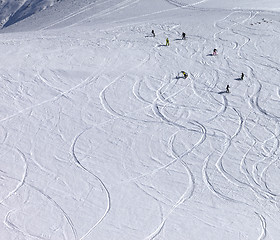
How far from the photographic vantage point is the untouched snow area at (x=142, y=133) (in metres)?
13.3

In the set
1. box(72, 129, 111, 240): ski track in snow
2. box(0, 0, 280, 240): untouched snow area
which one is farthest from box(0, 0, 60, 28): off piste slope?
box(72, 129, 111, 240): ski track in snow

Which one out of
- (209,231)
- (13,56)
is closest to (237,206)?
(209,231)

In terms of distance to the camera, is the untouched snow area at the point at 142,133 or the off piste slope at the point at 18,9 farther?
the off piste slope at the point at 18,9

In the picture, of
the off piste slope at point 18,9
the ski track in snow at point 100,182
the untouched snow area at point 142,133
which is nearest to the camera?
the ski track in snow at point 100,182

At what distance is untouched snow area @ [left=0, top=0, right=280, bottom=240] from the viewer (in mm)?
13289

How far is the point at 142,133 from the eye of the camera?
683 inches

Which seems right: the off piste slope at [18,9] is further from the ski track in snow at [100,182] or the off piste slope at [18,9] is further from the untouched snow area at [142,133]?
the ski track in snow at [100,182]

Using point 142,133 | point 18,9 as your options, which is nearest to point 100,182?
point 142,133

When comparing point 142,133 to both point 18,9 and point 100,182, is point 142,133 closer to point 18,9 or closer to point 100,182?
point 100,182

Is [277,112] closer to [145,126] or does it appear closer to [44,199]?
[145,126]

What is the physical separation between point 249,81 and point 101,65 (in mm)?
7904

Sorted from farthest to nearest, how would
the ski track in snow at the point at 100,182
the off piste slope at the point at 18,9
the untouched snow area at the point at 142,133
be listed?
the off piste slope at the point at 18,9, the untouched snow area at the point at 142,133, the ski track in snow at the point at 100,182

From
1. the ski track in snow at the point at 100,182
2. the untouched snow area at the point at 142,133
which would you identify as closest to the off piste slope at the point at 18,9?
the untouched snow area at the point at 142,133

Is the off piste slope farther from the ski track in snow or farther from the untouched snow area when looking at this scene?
the ski track in snow
